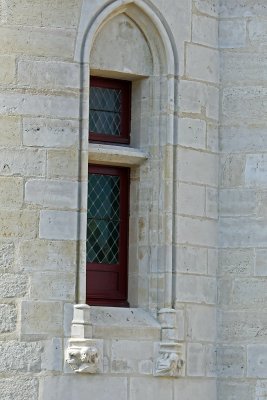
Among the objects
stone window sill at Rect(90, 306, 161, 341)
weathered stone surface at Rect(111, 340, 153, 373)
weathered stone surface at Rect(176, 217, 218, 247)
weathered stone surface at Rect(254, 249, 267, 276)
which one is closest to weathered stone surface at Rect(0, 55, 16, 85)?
weathered stone surface at Rect(176, 217, 218, 247)

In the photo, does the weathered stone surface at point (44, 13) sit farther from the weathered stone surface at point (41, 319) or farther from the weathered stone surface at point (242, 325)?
the weathered stone surface at point (242, 325)

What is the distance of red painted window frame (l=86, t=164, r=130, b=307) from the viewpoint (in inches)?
438

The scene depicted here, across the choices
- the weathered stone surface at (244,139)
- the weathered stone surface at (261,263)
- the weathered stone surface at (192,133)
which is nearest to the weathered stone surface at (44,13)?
the weathered stone surface at (192,133)

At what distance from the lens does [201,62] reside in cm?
1152

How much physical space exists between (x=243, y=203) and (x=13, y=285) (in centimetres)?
203

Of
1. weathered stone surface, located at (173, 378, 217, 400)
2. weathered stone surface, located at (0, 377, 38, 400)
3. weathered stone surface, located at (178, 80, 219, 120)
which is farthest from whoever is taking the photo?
weathered stone surface, located at (178, 80, 219, 120)

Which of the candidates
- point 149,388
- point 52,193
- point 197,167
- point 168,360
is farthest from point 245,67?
point 149,388

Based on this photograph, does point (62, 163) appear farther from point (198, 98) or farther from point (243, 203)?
point (243, 203)

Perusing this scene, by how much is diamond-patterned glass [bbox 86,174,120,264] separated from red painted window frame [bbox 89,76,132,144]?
0.28 metres

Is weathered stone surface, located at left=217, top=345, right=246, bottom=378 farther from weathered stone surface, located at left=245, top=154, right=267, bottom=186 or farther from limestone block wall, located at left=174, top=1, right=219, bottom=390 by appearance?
weathered stone surface, located at left=245, top=154, right=267, bottom=186

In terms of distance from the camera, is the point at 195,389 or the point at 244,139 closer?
the point at 195,389

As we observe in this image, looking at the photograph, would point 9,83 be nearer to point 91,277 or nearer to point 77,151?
point 77,151

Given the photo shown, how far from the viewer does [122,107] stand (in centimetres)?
1143

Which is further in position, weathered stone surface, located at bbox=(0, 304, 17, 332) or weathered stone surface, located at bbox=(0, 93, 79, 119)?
weathered stone surface, located at bbox=(0, 93, 79, 119)
